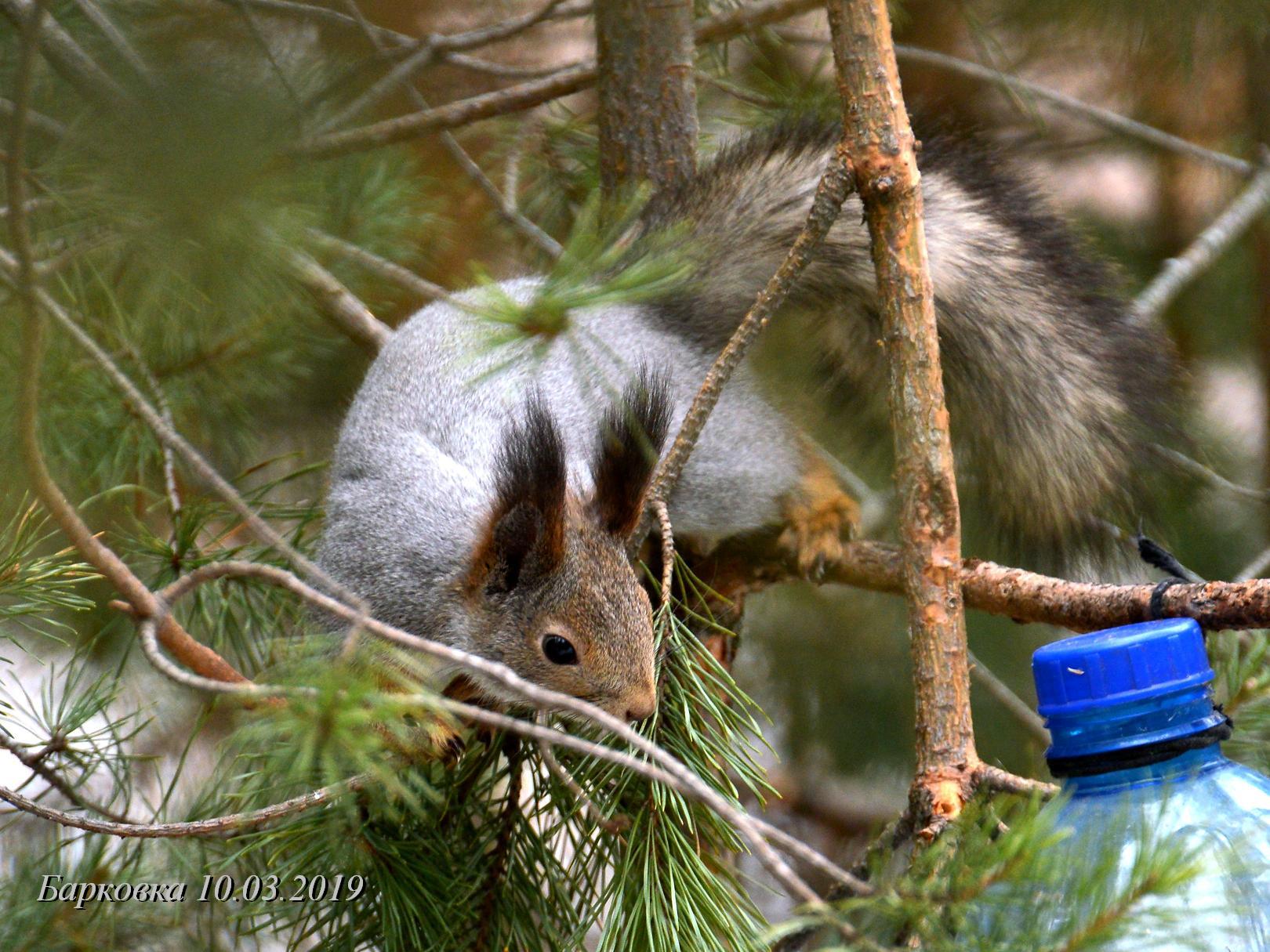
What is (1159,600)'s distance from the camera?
0.86 metres

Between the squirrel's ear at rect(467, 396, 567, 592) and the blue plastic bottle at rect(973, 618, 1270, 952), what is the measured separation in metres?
0.49

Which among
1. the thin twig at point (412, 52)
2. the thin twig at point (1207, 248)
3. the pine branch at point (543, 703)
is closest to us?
the pine branch at point (543, 703)

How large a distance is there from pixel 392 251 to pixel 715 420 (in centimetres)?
58

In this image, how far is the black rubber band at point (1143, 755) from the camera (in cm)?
71

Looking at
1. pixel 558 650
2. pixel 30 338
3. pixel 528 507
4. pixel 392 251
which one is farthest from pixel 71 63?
pixel 392 251

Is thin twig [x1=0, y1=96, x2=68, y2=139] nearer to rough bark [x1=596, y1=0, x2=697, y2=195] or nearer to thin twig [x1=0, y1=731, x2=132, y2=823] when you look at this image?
thin twig [x1=0, y1=731, x2=132, y2=823]

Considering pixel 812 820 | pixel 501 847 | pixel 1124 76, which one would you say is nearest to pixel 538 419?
pixel 501 847

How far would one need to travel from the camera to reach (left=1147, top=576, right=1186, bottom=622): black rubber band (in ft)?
2.81

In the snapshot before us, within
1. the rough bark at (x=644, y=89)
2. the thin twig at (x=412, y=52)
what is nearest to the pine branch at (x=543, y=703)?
the thin twig at (x=412, y=52)

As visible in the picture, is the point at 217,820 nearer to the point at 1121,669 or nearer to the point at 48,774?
the point at 48,774

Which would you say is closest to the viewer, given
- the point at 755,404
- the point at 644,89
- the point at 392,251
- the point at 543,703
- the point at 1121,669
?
the point at 543,703

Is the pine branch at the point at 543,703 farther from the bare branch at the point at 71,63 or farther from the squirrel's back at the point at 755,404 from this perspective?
the squirrel's back at the point at 755,404

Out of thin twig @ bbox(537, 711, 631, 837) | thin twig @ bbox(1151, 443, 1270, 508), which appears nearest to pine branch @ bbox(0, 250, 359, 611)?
thin twig @ bbox(537, 711, 631, 837)

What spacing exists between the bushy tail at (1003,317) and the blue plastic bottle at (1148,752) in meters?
0.64
